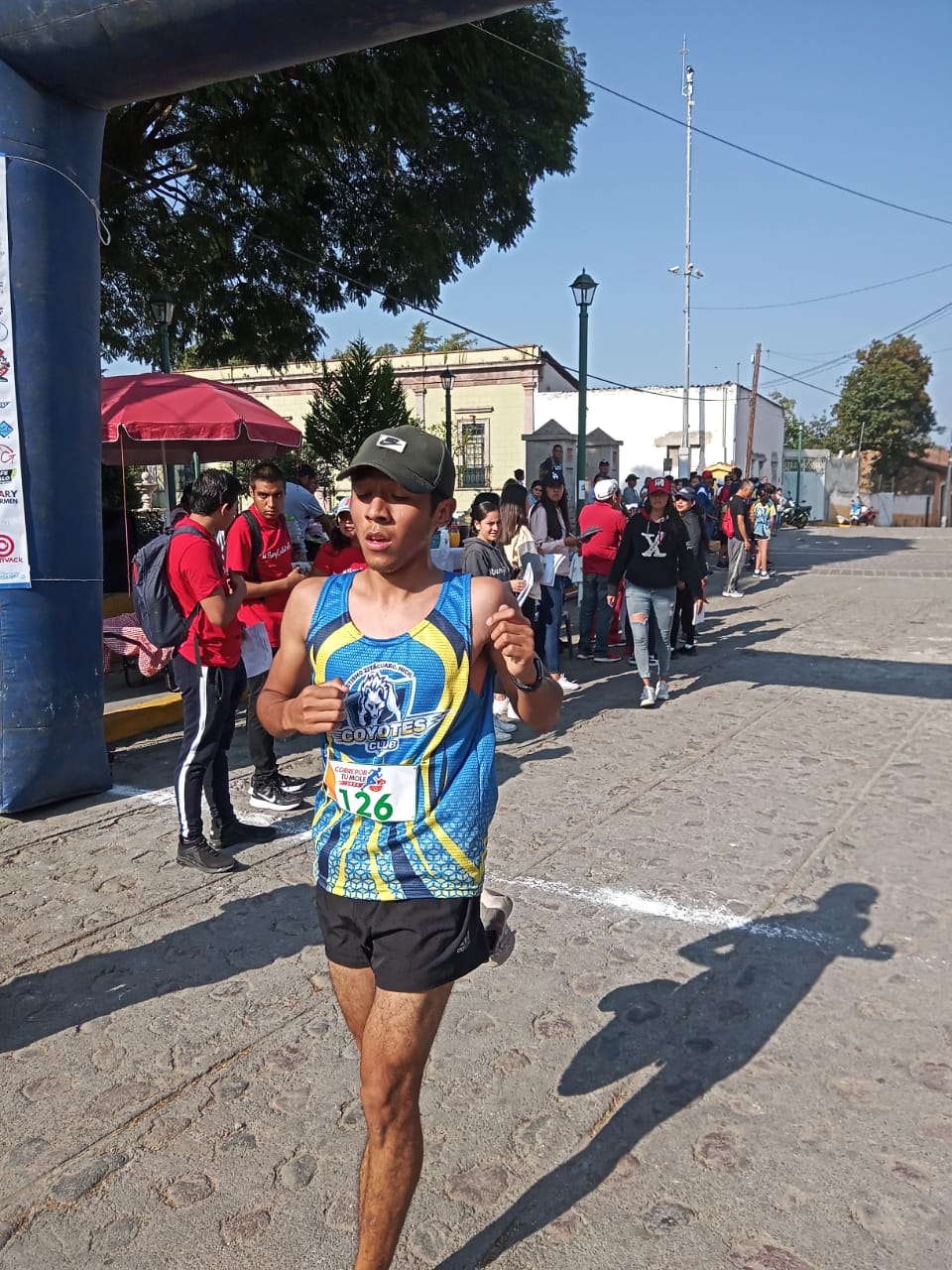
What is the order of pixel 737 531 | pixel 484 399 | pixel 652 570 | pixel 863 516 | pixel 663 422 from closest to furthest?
A: pixel 652 570
pixel 737 531
pixel 484 399
pixel 663 422
pixel 863 516

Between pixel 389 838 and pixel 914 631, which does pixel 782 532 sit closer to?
pixel 914 631

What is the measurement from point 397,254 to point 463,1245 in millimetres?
13519

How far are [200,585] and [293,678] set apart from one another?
8.60 ft

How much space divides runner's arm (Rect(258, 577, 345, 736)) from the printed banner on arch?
3858mm

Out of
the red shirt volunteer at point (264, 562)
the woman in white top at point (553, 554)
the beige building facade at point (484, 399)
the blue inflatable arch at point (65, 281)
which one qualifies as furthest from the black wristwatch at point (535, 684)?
the beige building facade at point (484, 399)

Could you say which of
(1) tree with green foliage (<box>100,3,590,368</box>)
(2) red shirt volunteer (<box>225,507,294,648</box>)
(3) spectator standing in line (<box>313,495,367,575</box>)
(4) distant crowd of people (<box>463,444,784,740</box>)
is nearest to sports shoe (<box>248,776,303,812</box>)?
(2) red shirt volunteer (<box>225,507,294,648</box>)

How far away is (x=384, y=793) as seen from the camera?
7.47ft

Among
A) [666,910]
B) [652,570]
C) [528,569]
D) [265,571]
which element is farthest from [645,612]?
[666,910]

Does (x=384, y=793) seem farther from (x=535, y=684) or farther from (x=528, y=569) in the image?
(x=528, y=569)

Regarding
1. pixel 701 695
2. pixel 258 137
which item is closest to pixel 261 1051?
pixel 701 695

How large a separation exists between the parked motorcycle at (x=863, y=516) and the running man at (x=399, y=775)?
50627mm

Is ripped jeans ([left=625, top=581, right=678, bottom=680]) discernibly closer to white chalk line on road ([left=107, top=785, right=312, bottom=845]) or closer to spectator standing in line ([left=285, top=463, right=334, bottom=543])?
white chalk line on road ([left=107, top=785, right=312, bottom=845])

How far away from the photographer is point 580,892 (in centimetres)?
468

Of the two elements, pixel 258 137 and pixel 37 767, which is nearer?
pixel 37 767
